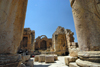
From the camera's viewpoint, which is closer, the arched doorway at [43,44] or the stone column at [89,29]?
the stone column at [89,29]

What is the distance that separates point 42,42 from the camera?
25156mm

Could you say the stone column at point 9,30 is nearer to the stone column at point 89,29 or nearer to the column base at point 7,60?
the column base at point 7,60

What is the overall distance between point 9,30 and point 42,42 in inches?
931

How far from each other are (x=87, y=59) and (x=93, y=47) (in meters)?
0.36

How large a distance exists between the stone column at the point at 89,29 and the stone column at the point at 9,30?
5.82ft

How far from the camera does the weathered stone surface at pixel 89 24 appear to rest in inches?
70.8

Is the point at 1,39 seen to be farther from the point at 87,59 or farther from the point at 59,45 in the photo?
the point at 59,45

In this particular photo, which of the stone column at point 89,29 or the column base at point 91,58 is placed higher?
the stone column at point 89,29

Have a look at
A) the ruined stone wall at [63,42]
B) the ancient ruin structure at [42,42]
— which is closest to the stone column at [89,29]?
the ruined stone wall at [63,42]

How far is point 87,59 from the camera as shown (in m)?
1.71

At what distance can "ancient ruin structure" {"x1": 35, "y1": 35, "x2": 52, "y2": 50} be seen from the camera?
76.5 ft

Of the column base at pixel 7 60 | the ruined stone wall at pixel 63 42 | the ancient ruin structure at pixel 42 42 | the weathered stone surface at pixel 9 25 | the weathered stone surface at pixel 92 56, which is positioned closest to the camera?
the column base at pixel 7 60

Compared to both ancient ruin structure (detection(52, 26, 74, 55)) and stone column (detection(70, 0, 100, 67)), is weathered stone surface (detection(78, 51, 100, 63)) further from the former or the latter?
ancient ruin structure (detection(52, 26, 74, 55))

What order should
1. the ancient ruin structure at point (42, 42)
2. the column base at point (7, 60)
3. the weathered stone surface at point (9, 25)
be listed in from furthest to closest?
1. the ancient ruin structure at point (42, 42)
2. the weathered stone surface at point (9, 25)
3. the column base at point (7, 60)
